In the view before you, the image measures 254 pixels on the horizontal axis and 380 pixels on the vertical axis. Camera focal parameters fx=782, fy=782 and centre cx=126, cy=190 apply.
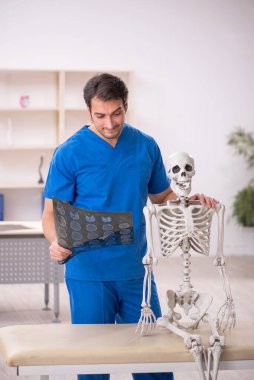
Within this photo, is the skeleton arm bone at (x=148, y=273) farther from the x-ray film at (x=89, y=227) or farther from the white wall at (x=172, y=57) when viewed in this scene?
the white wall at (x=172, y=57)

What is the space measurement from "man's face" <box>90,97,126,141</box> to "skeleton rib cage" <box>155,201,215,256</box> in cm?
34

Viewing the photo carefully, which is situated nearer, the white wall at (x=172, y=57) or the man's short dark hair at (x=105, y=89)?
the man's short dark hair at (x=105, y=89)

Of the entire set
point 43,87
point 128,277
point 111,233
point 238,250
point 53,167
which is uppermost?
point 43,87

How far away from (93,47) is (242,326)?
232 inches

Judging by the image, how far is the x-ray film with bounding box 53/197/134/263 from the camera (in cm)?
225

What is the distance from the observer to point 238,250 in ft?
27.8

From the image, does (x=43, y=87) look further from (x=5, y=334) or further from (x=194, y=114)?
(x=5, y=334)

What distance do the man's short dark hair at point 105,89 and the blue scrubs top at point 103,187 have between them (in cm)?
17

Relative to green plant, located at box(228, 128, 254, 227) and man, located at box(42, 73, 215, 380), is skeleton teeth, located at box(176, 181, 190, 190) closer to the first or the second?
man, located at box(42, 73, 215, 380)

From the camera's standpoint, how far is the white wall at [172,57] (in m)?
7.96

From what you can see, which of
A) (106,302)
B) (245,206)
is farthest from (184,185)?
(245,206)

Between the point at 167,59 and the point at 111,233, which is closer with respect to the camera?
the point at 111,233

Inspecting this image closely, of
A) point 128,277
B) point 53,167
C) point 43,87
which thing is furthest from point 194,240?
point 43,87

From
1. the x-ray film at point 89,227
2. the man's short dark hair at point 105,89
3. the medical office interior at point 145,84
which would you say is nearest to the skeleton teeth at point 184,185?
the x-ray film at point 89,227
